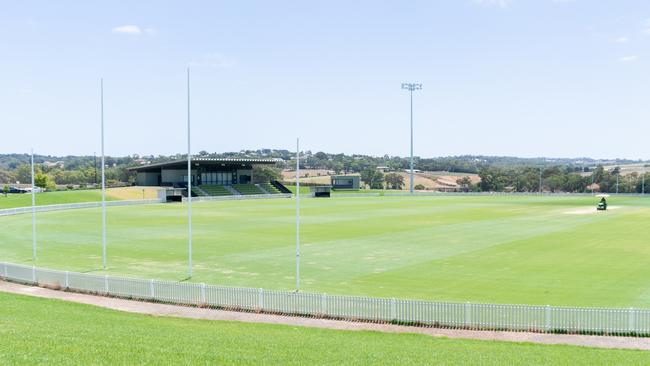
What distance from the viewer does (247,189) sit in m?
137

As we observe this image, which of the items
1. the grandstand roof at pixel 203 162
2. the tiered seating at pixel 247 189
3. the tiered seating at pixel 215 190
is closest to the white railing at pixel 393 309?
the grandstand roof at pixel 203 162

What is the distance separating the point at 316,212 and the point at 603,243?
146 feet

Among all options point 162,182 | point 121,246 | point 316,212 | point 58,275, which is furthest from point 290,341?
point 162,182

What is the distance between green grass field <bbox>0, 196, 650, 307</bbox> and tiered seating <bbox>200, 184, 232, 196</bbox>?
50203 mm

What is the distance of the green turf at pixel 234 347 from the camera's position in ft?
59.2

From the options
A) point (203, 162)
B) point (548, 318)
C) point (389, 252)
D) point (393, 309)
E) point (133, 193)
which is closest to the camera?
point (548, 318)

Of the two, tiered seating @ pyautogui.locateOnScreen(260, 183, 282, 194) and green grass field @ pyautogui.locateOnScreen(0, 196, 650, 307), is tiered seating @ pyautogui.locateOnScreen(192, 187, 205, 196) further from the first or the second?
green grass field @ pyautogui.locateOnScreen(0, 196, 650, 307)

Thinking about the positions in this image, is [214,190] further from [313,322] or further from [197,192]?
[313,322]

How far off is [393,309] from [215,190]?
10886 centimetres

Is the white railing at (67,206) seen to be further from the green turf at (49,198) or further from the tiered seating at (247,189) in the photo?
the tiered seating at (247,189)

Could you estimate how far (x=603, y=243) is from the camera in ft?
165

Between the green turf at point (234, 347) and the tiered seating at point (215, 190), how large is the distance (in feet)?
344

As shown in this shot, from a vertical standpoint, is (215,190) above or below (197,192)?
above

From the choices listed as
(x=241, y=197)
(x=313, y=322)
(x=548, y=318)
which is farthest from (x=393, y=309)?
(x=241, y=197)
